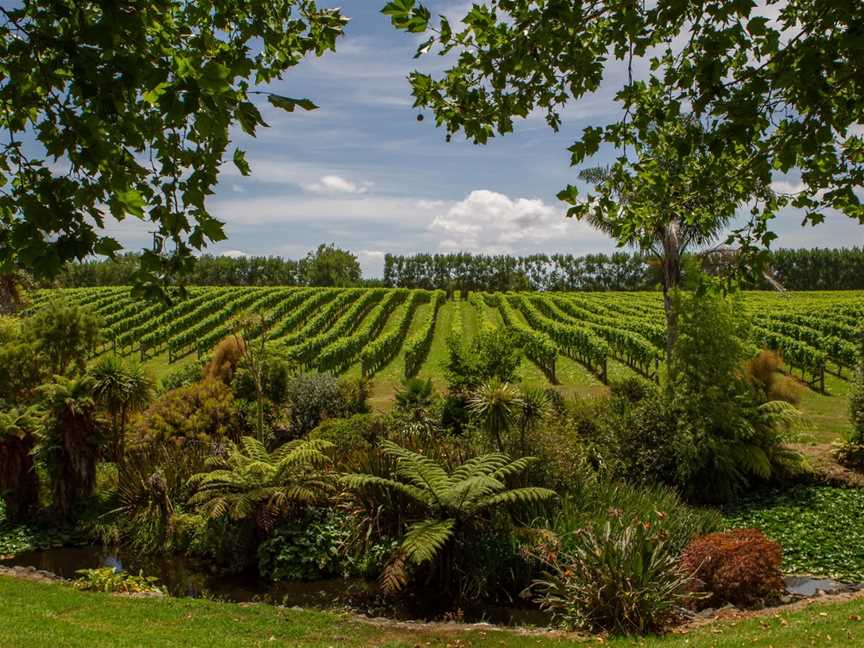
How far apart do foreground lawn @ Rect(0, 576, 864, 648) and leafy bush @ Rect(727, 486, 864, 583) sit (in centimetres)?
298

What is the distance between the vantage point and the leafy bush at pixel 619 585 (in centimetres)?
818

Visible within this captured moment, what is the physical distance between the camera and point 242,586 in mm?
11133

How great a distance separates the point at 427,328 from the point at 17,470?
35.5m

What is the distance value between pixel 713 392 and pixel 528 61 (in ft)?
40.0

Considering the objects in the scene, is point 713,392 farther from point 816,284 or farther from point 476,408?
point 816,284

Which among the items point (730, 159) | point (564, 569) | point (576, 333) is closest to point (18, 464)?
point (564, 569)

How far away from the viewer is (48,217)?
305 cm

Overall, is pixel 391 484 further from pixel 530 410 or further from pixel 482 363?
pixel 482 363

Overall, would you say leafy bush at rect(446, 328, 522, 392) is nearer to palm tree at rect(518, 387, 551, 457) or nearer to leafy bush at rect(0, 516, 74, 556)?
palm tree at rect(518, 387, 551, 457)

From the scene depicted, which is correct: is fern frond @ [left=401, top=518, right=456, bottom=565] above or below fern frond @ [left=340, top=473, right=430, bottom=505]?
below

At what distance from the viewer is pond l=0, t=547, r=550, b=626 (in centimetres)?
958

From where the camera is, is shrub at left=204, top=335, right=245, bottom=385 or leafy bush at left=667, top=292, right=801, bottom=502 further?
shrub at left=204, top=335, right=245, bottom=385

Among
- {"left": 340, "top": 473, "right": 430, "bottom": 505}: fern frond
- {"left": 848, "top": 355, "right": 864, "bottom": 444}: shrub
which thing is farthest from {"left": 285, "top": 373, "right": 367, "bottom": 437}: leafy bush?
{"left": 848, "top": 355, "right": 864, "bottom": 444}: shrub

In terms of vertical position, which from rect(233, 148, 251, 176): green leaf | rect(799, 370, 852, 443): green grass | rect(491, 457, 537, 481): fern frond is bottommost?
rect(799, 370, 852, 443): green grass
